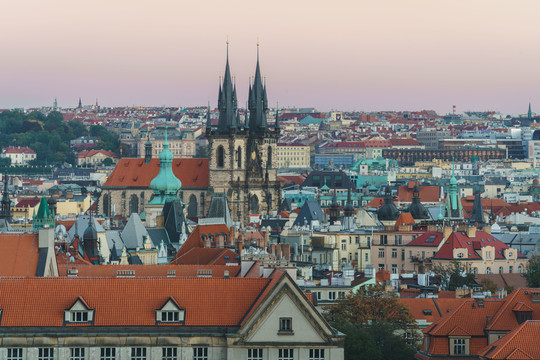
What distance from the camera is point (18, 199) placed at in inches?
6845

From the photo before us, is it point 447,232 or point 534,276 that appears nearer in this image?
point 534,276

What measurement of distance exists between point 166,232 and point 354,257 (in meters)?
11.3

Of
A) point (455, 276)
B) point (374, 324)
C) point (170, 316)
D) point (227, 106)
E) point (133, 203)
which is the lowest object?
point (374, 324)

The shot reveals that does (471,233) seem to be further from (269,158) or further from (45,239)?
(269,158)

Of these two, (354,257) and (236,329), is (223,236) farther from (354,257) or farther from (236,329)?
(236,329)

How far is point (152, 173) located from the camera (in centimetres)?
13738

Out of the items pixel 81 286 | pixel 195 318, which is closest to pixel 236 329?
pixel 195 318

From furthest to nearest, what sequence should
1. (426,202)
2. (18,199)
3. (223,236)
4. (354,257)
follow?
(18,199) < (426,202) < (354,257) < (223,236)

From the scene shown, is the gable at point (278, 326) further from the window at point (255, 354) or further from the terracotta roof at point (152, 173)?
the terracotta roof at point (152, 173)

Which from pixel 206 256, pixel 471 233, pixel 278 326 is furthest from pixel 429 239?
pixel 278 326

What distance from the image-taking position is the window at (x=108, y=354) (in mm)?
40500

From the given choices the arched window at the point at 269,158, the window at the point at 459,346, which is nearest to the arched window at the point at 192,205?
the arched window at the point at 269,158

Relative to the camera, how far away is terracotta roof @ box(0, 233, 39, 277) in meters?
48.8

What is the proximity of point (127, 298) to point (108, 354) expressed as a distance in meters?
1.49
